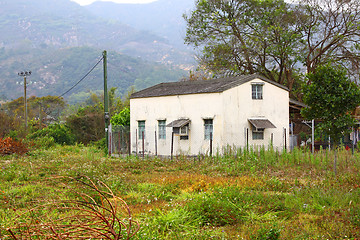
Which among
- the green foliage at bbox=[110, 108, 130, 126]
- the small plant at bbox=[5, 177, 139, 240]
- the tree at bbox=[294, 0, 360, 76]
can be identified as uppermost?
the tree at bbox=[294, 0, 360, 76]

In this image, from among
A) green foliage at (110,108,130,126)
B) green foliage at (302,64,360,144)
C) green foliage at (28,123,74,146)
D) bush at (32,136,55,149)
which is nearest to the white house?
green foliage at (110,108,130,126)

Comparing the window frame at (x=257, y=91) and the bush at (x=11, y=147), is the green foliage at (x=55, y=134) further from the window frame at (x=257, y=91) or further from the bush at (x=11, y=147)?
the window frame at (x=257, y=91)

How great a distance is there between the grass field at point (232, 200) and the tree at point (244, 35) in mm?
18992

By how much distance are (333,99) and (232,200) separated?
7.07m

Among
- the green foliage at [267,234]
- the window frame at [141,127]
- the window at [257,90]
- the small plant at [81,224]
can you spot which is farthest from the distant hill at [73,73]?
the green foliage at [267,234]

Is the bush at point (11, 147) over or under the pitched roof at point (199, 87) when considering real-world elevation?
under

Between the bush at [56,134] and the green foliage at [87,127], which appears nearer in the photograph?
the bush at [56,134]

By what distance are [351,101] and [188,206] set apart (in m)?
8.70

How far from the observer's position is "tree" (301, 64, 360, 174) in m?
14.4

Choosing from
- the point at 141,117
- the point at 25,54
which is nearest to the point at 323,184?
the point at 141,117

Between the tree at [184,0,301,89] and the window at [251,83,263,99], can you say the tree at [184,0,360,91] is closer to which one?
the tree at [184,0,301,89]

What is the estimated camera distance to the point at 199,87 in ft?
84.5

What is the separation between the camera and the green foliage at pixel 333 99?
1444 cm

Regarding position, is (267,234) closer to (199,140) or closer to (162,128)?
(199,140)
